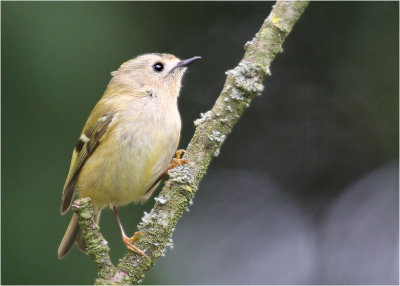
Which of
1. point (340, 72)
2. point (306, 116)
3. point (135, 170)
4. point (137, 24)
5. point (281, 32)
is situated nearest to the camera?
point (281, 32)

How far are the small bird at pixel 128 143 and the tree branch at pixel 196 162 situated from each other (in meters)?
0.79

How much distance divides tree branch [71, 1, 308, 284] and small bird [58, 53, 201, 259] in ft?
2.59

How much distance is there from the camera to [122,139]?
407 cm

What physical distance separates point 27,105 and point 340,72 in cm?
331

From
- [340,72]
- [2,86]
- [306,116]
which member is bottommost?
[2,86]

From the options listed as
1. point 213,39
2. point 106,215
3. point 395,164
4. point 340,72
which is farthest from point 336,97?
point 106,215

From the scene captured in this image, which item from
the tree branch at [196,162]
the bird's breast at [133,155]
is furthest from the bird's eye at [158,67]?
the tree branch at [196,162]

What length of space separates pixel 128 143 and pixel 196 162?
43.6 inches

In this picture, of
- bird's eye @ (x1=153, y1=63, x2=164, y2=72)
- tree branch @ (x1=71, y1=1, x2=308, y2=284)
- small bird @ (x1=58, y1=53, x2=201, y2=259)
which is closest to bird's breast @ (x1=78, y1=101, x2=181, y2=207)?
small bird @ (x1=58, y1=53, x2=201, y2=259)

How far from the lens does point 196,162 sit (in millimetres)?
3037

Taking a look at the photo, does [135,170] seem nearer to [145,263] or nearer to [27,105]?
[145,263]

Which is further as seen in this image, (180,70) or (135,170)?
(180,70)

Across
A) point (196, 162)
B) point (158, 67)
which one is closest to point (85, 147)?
point (158, 67)

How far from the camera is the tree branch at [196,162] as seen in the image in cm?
291
